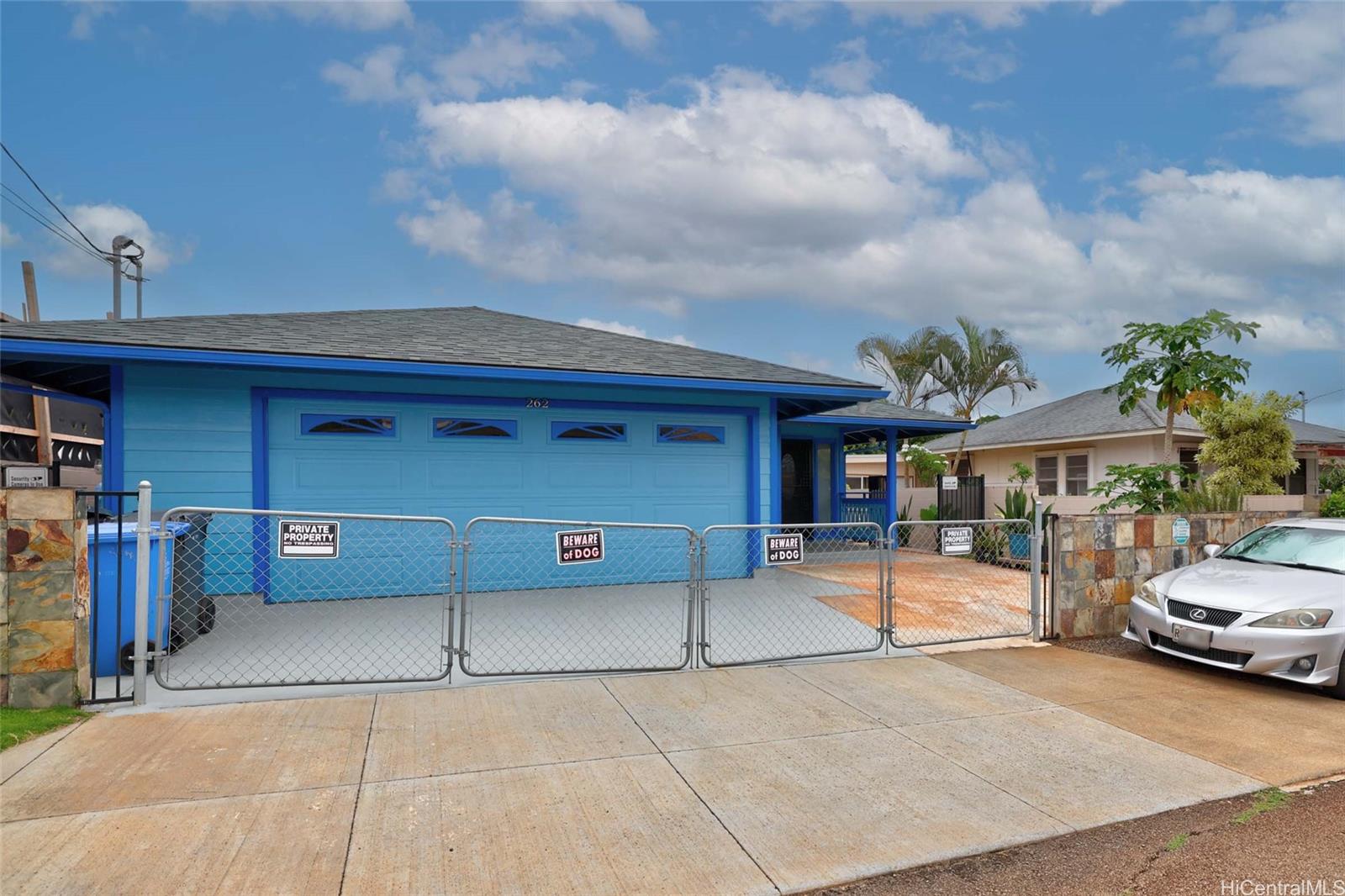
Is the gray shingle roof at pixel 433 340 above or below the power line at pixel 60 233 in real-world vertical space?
below

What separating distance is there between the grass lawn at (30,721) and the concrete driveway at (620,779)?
17 centimetres

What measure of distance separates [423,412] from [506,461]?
127cm

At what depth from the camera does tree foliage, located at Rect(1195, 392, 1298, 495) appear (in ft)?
53.7

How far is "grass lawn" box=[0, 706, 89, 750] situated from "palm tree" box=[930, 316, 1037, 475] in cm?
2790

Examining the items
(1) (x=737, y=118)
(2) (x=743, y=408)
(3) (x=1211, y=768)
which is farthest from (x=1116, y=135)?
(3) (x=1211, y=768)

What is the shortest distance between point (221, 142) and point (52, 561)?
45.1 ft

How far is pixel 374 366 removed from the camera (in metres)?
8.58

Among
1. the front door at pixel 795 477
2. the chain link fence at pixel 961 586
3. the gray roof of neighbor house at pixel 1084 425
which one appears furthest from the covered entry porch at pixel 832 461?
the gray roof of neighbor house at pixel 1084 425

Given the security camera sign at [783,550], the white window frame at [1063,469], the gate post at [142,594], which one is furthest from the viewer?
the white window frame at [1063,469]

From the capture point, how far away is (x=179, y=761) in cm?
412

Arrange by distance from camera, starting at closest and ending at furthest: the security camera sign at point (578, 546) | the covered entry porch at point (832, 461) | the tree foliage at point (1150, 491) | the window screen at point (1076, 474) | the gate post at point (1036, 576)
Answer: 1. the security camera sign at point (578, 546)
2. the gate post at point (1036, 576)
3. the tree foliage at point (1150, 491)
4. the covered entry porch at point (832, 461)
5. the window screen at point (1076, 474)

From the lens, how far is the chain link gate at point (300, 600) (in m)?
5.50

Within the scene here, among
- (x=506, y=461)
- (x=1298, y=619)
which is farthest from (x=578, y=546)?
(x=1298, y=619)

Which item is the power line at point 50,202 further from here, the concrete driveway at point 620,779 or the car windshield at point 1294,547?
the car windshield at point 1294,547
